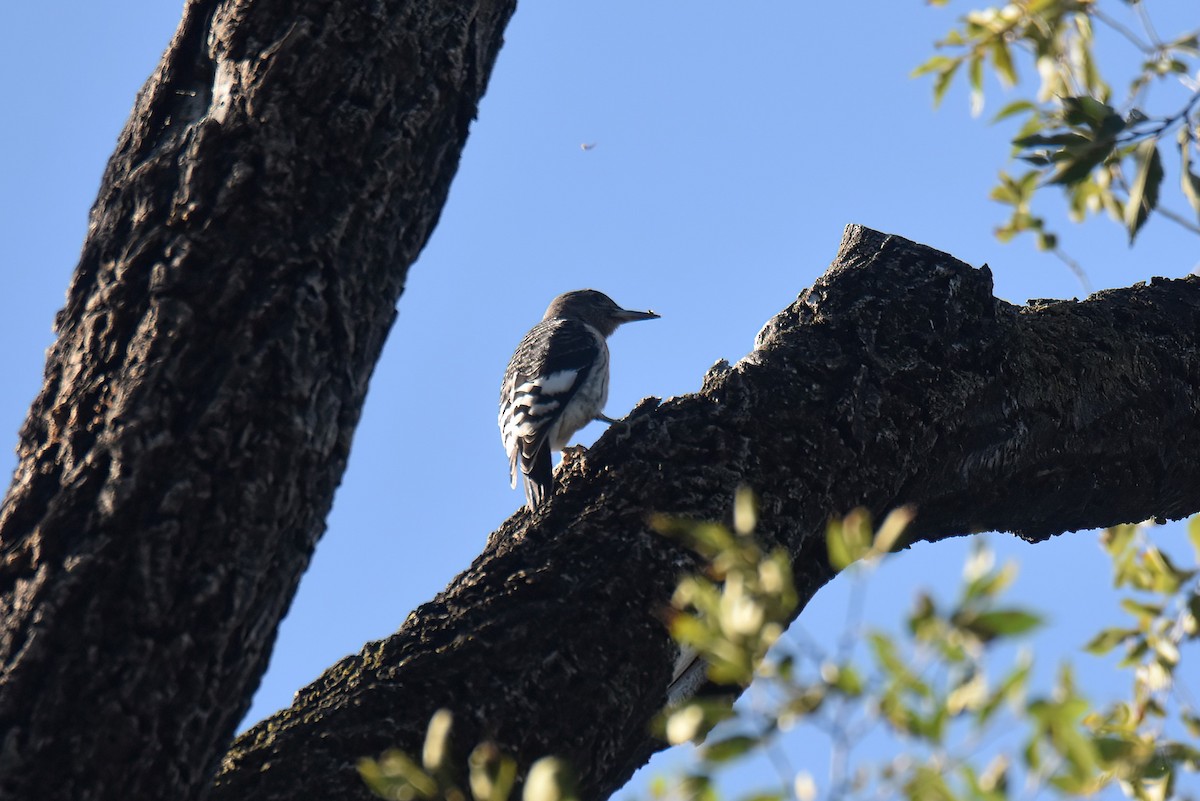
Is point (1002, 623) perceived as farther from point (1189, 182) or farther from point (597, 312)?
point (597, 312)

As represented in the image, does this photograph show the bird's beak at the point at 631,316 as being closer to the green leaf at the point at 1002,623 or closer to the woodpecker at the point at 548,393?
the woodpecker at the point at 548,393

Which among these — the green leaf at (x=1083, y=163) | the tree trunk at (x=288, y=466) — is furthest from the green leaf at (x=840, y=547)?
the green leaf at (x=1083, y=163)

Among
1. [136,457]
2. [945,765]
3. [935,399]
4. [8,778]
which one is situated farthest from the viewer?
[935,399]

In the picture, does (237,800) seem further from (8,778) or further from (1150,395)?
(1150,395)

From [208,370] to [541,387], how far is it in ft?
16.5

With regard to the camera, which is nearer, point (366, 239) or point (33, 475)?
point (33, 475)

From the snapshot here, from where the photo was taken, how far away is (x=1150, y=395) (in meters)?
3.88

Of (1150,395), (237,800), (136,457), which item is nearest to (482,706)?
(237,800)

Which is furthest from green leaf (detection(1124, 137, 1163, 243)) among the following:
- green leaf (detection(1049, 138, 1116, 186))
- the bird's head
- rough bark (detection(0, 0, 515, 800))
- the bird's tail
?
the bird's head

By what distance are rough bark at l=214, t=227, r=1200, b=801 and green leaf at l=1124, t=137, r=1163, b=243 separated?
816mm

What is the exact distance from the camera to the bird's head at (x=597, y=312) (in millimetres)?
9328

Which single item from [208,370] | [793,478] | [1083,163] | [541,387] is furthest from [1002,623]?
[541,387]

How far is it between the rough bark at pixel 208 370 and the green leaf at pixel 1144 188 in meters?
1.43

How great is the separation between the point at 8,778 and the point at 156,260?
910 millimetres
